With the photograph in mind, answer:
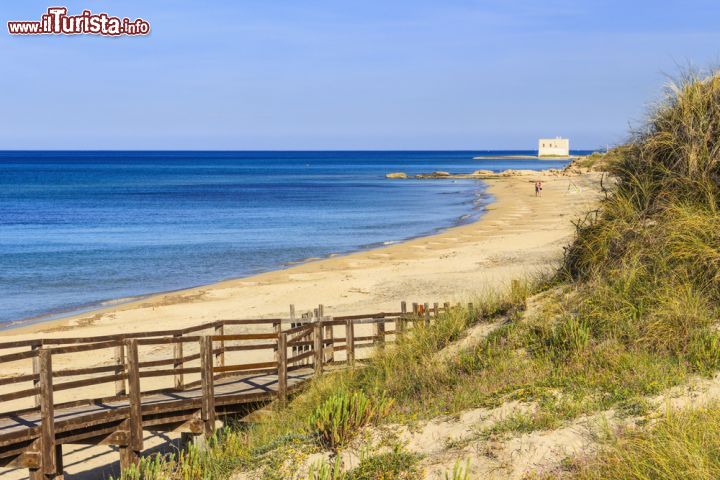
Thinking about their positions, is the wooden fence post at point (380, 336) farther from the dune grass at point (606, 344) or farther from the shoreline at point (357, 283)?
the shoreline at point (357, 283)

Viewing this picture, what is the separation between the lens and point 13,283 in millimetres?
31250

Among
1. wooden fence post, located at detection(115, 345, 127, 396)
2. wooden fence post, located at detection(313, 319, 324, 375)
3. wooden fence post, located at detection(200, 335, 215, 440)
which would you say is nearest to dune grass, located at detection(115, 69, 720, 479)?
wooden fence post, located at detection(200, 335, 215, 440)

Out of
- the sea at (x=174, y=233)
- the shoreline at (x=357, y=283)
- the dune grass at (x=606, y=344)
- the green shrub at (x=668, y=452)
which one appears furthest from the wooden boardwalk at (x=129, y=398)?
the sea at (x=174, y=233)

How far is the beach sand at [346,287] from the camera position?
18.5 metres

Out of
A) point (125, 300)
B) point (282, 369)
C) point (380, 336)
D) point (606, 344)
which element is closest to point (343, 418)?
point (606, 344)

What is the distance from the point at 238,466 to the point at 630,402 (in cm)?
409

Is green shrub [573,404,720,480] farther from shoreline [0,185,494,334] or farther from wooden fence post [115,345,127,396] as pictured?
shoreline [0,185,494,334]

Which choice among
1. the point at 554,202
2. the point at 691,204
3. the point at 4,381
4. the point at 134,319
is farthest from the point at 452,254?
the point at 554,202

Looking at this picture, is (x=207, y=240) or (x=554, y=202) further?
(x=554, y=202)

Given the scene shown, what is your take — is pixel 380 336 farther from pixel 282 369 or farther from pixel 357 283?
pixel 357 283

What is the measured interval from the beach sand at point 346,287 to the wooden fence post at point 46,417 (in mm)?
2191

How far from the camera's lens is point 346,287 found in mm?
26969

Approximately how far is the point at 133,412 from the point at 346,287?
17166 mm

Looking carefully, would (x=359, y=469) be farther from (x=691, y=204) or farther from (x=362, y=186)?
(x=362, y=186)
